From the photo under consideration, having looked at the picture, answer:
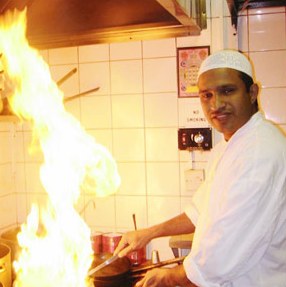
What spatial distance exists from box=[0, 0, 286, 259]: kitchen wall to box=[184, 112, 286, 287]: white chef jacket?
0.93m

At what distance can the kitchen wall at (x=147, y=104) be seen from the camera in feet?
7.92

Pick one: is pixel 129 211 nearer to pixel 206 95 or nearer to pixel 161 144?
pixel 161 144

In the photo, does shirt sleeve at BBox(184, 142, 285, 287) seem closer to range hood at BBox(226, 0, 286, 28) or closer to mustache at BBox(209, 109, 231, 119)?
mustache at BBox(209, 109, 231, 119)

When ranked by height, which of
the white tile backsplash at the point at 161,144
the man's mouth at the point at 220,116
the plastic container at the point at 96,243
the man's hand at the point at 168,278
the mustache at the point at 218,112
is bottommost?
the plastic container at the point at 96,243

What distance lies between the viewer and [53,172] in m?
2.52

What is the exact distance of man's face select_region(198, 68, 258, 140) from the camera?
157 cm

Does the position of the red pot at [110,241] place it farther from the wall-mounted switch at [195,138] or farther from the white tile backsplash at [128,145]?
the wall-mounted switch at [195,138]

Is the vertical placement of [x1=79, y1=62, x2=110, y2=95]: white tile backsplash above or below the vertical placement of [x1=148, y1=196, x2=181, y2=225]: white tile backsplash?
above

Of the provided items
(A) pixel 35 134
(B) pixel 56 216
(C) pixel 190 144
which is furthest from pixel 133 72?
(B) pixel 56 216

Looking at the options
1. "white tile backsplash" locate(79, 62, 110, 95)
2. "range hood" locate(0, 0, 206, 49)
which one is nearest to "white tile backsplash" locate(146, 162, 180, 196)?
"white tile backsplash" locate(79, 62, 110, 95)

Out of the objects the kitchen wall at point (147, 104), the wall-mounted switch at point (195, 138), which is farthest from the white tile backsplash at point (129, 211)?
the wall-mounted switch at point (195, 138)

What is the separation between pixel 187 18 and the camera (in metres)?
1.66

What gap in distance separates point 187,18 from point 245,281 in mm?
1083

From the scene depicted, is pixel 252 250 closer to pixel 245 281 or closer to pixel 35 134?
pixel 245 281
